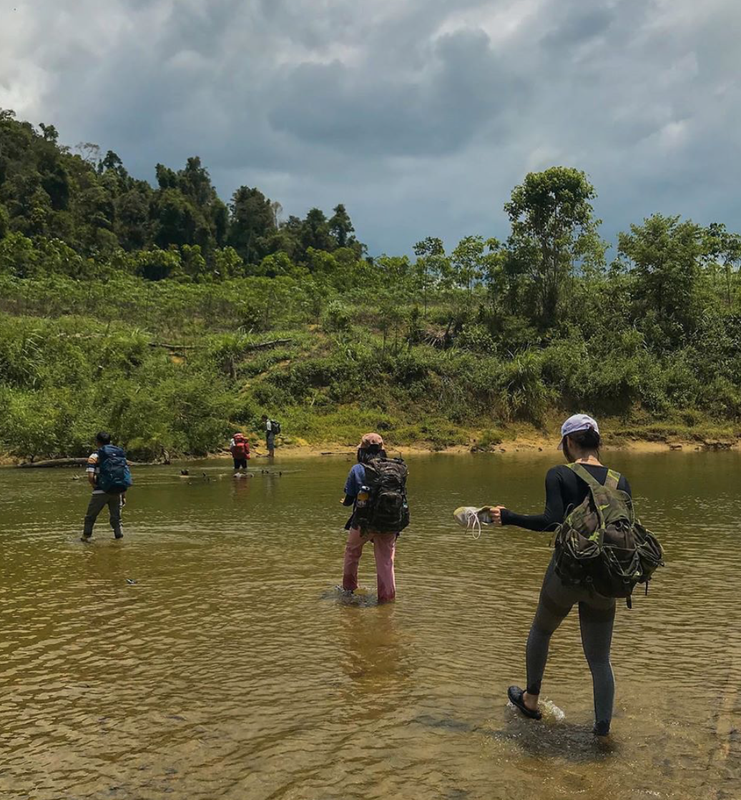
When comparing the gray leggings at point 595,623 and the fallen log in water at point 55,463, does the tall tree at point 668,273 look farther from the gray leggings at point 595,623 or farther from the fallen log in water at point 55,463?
the gray leggings at point 595,623

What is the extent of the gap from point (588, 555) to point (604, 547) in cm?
11

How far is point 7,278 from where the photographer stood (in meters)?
44.4

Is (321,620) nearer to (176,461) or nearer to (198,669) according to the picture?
(198,669)

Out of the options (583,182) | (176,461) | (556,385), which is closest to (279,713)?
(176,461)

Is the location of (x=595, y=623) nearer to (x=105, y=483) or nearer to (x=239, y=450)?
(x=105, y=483)

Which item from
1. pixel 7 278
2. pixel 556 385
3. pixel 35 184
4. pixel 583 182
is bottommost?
pixel 556 385

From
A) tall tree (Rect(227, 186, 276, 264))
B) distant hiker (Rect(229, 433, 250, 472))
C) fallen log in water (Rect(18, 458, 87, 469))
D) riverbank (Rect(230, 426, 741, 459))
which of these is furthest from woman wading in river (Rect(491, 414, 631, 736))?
tall tree (Rect(227, 186, 276, 264))

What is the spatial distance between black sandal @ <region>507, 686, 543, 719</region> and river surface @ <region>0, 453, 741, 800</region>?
0.08m

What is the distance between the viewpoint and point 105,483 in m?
10.5

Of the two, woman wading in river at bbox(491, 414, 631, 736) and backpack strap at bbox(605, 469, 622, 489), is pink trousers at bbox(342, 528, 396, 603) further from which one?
backpack strap at bbox(605, 469, 622, 489)

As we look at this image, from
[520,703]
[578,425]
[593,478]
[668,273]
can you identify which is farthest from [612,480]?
[668,273]

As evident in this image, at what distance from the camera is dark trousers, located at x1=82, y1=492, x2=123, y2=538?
10.4 metres

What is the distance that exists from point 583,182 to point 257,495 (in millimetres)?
36115

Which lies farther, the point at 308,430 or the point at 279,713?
the point at 308,430
